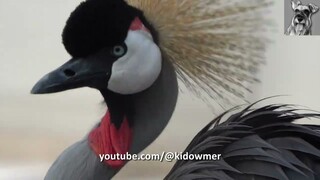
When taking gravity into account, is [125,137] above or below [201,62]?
below

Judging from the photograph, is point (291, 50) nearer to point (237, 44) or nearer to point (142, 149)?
point (237, 44)

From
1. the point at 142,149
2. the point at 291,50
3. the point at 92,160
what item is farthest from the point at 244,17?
the point at 92,160

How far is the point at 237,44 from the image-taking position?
47.0 inches

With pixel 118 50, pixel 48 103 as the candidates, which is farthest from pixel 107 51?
pixel 48 103

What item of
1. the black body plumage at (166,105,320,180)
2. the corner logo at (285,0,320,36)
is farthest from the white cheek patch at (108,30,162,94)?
the corner logo at (285,0,320,36)

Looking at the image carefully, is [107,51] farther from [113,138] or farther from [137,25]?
[113,138]

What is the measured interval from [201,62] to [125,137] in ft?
0.85

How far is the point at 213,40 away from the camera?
1.19m

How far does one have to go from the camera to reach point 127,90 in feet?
3.84

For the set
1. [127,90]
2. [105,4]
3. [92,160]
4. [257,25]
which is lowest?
[92,160]

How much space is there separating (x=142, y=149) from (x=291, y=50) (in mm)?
442

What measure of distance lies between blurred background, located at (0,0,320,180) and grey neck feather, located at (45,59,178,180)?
17mm

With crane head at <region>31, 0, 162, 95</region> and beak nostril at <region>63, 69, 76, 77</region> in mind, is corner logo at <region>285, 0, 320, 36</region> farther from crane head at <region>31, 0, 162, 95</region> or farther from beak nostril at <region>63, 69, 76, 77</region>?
beak nostril at <region>63, 69, 76, 77</region>

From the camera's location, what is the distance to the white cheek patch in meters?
1.15
